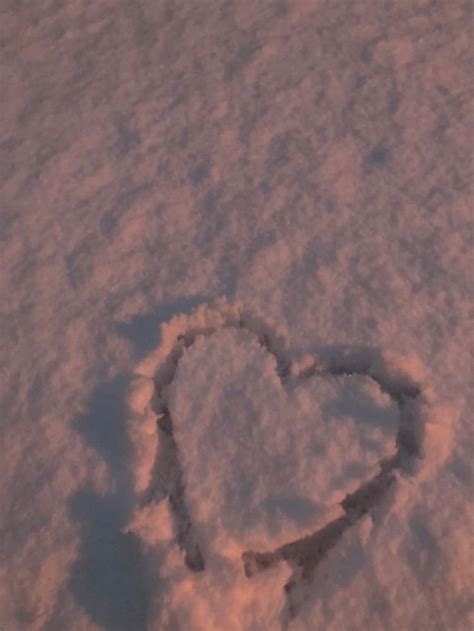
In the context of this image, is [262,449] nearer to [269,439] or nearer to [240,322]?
[269,439]

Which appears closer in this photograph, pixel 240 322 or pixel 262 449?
pixel 262 449

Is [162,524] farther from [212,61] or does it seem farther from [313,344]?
[212,61]

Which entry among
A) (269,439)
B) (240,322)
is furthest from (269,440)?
(240,322)

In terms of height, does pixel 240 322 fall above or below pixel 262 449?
above

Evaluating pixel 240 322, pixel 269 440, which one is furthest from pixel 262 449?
pixel 240 322

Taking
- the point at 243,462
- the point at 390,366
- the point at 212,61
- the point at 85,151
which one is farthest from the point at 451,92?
the point at 243,462
